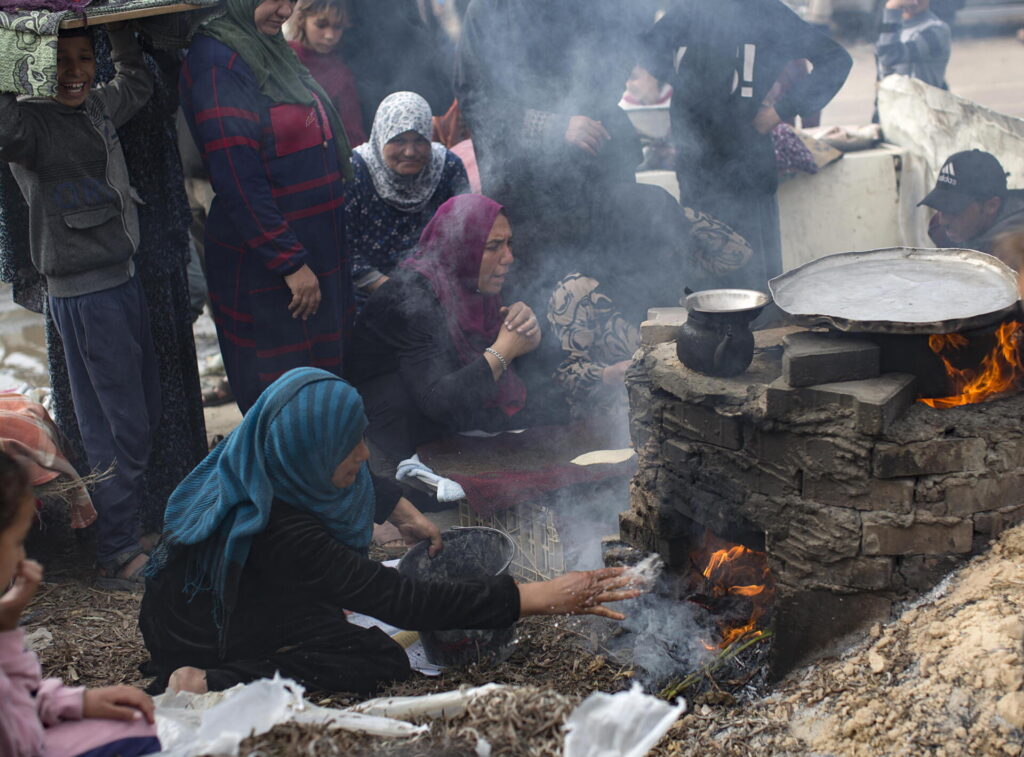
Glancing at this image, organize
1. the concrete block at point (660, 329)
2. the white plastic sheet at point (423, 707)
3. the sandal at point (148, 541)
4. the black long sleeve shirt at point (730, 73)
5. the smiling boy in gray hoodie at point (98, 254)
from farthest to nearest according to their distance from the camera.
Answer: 1. the black long sleeve shirt at point (730, 73)
2. the sandal at point (148, 541)
3. the concrete block at point (660, 329)
4. the smiling boy in gray hoodie at point (98, 254)
5. the white plastic sheet at point (423, 707)

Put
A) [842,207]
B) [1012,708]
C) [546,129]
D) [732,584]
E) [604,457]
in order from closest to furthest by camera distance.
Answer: [1012,708], [732,584], [604,457], [546,129], [842,207]

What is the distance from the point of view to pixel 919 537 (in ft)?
10.3

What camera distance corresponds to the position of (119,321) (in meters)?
4.07

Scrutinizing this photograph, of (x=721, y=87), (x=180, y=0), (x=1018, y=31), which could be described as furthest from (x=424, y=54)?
(x=1018, y=31)

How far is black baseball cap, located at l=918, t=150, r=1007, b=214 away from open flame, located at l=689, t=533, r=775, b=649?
2.62 meters

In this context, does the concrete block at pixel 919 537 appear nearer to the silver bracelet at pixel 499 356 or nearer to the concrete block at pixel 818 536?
the concrete block at pixel 818 536

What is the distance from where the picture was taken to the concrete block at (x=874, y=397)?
2975mm

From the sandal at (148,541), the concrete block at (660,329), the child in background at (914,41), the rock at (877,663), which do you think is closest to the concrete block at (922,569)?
the rock at (877,663)

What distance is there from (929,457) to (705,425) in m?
0.78

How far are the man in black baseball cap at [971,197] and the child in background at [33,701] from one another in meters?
4.76

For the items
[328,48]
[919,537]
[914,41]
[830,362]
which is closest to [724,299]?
[830,362]

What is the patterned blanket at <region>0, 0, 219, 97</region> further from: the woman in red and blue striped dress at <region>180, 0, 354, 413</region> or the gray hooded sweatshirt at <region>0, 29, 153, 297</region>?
the woman in red and blue striped dress at <region>180, 0, 354, 413</region>

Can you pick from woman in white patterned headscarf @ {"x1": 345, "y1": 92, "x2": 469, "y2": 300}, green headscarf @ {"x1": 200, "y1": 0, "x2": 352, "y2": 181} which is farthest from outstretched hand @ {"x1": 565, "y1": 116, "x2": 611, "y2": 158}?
green headscarf @ {"x1": 200, "y1": 0, "x2": 352, "y2": 181}

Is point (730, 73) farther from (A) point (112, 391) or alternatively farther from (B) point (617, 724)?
(B) point (617, 724)
